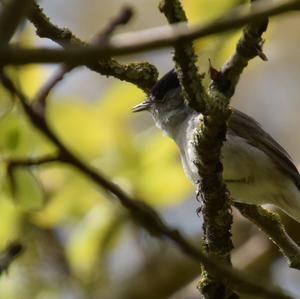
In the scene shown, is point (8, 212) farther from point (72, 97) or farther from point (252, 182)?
A: point (252, 182)

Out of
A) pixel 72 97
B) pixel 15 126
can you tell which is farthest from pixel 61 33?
pixel 72 97

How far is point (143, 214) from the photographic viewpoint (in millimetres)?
1080

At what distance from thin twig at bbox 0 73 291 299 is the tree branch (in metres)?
0.75

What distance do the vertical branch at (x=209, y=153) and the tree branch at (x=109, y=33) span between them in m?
0.25

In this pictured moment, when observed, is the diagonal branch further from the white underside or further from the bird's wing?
the bird's wing

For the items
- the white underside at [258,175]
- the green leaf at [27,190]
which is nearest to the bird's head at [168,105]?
the white underside at [258,175]

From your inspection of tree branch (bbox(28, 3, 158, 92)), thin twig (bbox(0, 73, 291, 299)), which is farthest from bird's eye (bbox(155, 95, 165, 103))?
thin twig (bbox(0, 73, 291, 299))

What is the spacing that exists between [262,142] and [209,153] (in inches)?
60.3

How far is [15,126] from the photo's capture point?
2.09 metres

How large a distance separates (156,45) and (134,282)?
3119 millimetres

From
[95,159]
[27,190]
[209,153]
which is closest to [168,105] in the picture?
[95,159]

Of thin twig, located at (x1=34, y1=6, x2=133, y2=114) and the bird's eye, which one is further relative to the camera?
the bird's eye

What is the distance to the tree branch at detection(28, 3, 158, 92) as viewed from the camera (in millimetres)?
1886

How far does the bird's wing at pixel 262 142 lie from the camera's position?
3.27 meters
